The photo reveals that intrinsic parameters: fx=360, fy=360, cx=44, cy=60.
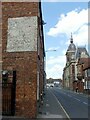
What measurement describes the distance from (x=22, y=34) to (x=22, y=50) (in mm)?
858

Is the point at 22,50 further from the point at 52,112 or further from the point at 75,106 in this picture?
the point at 75,106

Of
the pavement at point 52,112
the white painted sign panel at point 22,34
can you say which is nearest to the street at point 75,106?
the pavement at point 52,112

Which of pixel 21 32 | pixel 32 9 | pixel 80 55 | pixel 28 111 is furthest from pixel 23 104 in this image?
pixel 80 55

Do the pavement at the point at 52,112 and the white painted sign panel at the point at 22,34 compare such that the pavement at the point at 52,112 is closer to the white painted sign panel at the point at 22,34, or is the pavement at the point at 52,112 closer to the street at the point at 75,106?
the street at the point at 75,106

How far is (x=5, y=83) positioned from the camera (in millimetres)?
18031

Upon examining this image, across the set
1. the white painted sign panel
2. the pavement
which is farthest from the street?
the white painted sign panel

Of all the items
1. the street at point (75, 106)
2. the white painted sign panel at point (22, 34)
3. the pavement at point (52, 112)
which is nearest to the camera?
the white painted sign panel at point (22, 34)

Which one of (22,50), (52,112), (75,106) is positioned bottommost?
(75,106)

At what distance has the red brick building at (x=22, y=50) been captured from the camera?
18312mm

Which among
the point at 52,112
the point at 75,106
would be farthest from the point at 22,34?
the point at 75,106

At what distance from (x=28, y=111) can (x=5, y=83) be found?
1.85 metres

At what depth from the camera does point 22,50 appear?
61.8 feet

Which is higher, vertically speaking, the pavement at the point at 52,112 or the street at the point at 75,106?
the pavement at the point at 52,112

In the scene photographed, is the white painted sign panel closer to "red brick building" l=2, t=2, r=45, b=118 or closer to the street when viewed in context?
"red brick building" l=2, t=2, r=45, b=118
